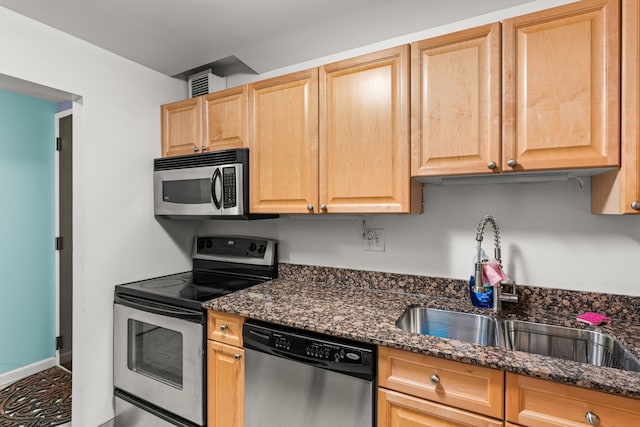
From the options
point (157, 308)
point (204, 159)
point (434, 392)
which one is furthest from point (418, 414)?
point (204, 159)

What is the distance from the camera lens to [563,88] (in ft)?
3.94

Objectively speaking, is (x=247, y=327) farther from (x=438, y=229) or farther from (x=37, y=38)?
(x=37, y=38)

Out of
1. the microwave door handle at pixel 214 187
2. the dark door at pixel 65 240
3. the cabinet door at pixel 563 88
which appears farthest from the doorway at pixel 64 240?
the cabinet door at pixel 563 88

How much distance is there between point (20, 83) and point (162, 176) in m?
0.82

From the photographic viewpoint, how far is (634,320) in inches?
52.9

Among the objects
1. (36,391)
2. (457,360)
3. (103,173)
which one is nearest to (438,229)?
(457,360)

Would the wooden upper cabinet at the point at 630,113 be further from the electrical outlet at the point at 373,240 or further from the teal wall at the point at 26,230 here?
the teal wall at the point at 26,230

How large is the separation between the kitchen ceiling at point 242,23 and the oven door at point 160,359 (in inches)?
59.5

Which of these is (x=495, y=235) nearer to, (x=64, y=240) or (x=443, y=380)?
(x=443, y=380)

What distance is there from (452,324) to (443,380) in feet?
1.53

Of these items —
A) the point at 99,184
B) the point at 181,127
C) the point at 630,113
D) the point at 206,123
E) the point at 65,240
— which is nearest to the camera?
the point at 630,113

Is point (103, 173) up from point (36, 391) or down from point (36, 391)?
→ up

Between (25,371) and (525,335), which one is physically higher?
(525,335)

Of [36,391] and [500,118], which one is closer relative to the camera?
[500,118]
